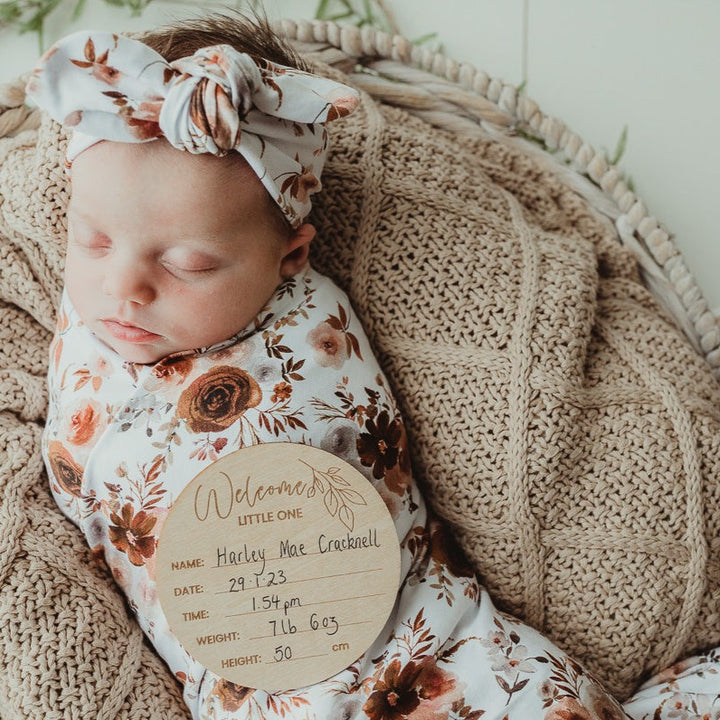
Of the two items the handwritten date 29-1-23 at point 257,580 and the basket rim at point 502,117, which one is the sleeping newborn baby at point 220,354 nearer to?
the handwritten date 29-1-23 at point 257,580

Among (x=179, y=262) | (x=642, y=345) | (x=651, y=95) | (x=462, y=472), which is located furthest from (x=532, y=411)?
(x=651, y=95)

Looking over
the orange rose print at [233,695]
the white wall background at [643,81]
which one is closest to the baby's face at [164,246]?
the orange rose print at [233,695]

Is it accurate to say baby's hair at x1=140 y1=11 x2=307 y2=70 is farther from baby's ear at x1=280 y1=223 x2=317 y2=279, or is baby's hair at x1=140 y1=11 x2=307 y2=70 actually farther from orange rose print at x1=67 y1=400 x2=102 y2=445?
orange rose print at x1=67 y1=400 x2=102 y2=445

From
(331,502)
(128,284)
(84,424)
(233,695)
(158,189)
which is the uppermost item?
(158,189)

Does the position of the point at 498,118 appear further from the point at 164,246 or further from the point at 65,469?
the point at 65,469

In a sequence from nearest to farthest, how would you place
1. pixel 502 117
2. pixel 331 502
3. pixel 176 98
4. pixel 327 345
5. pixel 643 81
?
pixel 176 98 → pixel 331 502 → pixel 327 345 → pixel 502 117 → pixel 643 81

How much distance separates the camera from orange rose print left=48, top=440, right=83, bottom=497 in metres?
1.08

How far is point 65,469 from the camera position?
1.09 metres

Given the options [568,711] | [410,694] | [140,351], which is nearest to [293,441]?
[140,351]

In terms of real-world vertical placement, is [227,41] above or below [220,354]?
above

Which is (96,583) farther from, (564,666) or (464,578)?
(564,666)

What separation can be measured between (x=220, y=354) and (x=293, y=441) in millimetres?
148

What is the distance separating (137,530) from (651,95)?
Answer: 1222 mm

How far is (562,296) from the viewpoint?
1.16 metres
